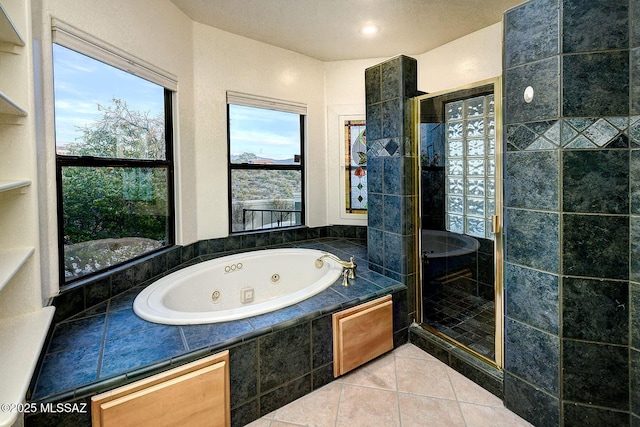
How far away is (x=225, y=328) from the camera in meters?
1.55

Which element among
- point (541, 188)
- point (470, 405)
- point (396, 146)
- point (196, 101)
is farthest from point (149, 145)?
point (470, 405)

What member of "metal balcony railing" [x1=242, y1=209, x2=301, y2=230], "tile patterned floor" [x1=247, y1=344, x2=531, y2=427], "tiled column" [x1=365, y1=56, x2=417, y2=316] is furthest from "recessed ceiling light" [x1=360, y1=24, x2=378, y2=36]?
"tile patterned floor" [x1=247, y1=344, x2=531, y2=427]

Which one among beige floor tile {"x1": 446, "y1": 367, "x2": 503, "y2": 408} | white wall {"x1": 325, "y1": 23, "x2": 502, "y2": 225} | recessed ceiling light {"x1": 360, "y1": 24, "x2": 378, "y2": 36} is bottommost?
beige floor tile {"x1": 446, "y1": 367, "x2": 503, "y2": 408}

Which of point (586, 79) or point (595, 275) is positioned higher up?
point (586, 79)

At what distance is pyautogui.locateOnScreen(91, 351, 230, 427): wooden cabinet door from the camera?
3.89ft

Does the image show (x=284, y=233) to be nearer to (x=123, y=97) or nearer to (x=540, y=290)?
(x=123, y=97)

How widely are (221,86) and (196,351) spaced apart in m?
2.28

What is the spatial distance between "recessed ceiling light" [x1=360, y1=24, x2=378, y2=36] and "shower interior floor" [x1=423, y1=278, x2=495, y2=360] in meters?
2.19

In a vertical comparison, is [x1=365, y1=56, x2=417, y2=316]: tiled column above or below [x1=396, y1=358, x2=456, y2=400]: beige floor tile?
above

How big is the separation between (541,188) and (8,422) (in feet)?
6.55

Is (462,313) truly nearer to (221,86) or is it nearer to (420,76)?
(420,76)

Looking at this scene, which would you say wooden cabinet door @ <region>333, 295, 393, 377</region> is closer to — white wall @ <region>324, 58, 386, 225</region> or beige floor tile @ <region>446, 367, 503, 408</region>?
beige floor tile @ <region>446, 367, 503, 408</region>

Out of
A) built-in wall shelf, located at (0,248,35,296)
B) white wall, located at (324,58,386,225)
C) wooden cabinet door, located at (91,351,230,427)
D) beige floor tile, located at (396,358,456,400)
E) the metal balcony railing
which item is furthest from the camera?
white wall, located at (324,58,386,225)

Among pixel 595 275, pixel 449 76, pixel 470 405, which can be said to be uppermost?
pixel 449 76
